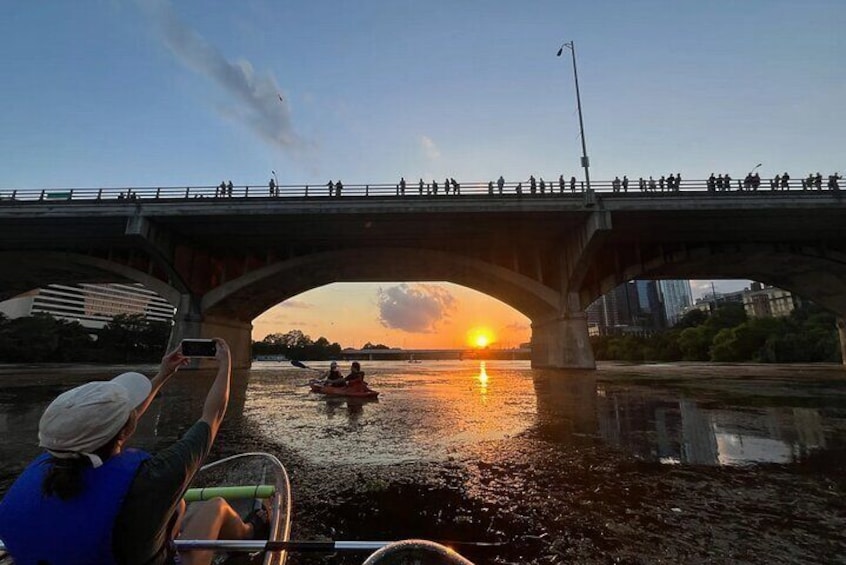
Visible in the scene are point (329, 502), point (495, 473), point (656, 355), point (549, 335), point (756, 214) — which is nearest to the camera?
point (329, 502)

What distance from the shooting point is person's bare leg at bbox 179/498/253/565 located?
2.14 metres

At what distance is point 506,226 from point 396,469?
2243 cm

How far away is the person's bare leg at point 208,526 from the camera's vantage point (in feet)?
7.01

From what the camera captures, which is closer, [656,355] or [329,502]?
[329,502]

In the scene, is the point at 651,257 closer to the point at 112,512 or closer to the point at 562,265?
the point at 562,265

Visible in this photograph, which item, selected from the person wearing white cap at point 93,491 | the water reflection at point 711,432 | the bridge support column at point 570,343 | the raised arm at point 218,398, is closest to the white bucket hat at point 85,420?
the person wearing white cap at point 93,491

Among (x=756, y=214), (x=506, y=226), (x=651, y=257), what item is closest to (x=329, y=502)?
(x=506, y=226)

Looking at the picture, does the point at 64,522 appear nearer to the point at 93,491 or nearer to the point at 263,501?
the point at 93,491

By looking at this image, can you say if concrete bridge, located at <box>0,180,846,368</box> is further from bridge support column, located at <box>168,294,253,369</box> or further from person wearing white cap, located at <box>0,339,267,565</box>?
person wearing white cap, located at <box>0,339,267,565</box>

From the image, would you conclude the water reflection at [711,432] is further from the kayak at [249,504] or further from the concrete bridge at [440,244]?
the concrete bridge at [440,244]

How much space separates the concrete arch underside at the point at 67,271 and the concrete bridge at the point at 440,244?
5.3 inches

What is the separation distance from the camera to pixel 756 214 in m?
23.1

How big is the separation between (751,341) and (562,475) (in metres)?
65.2

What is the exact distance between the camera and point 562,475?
5.27m
